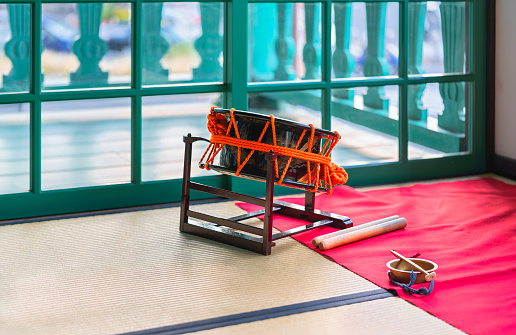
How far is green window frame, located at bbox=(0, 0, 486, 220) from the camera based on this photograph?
3.26 metres

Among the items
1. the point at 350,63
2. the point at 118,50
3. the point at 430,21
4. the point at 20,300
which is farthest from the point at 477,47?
the point at 20,300

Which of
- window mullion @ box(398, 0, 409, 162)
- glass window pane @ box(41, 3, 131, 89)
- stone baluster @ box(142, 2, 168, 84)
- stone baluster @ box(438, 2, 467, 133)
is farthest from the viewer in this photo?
stone baluster @ box(438, 2, 467, 133)

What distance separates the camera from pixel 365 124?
398 centimetres

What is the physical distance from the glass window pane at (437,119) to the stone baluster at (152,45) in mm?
1469

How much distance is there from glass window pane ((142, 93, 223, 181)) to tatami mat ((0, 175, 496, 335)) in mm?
473

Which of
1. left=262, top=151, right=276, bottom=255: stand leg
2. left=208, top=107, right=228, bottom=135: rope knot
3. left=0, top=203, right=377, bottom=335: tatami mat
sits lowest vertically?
left=0, top=203, right=377, bottom=335: tatami mat

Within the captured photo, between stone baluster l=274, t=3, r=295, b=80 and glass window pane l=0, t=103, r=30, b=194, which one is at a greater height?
stone baluster l=274, t=3, r=295, b=80

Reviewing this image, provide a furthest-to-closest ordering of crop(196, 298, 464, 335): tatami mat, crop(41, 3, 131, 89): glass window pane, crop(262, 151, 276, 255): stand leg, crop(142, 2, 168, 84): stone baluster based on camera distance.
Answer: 1. crop(142, 2, 168, 84): stone baluster
2. crop(41, 3, 131, 89): glass window pane
3. crop(262, 151, 276, 255): stand leg
4. crop(196, 298, 464, 335): tatami mat

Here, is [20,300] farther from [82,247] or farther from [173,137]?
[173,137]

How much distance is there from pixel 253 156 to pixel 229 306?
74cm

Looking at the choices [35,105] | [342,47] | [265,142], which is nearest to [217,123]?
[265,142]

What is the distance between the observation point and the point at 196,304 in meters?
2.29

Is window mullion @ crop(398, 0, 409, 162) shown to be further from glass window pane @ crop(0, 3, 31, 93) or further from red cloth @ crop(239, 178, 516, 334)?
glass window pane @ crop(0, 3, 31, 93)

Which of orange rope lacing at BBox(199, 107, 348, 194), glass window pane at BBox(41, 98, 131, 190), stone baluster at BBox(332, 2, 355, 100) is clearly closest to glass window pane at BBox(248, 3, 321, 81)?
stone baluster at BBox(332, 2, 355, 100)
